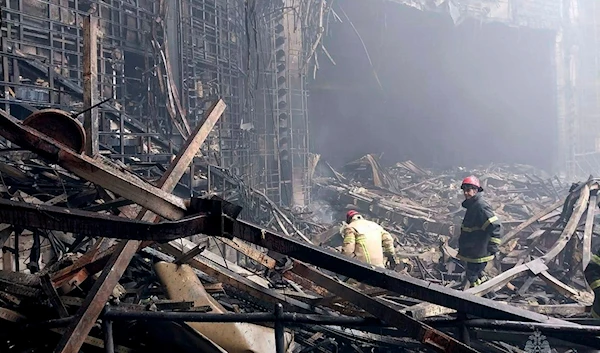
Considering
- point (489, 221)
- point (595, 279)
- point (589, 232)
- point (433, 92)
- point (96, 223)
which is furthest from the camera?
point (433, 92)

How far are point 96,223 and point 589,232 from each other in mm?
7300

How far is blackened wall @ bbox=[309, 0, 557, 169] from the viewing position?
26422 millimetres

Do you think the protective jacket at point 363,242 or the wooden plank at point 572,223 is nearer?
the protective jacket at point 363,242

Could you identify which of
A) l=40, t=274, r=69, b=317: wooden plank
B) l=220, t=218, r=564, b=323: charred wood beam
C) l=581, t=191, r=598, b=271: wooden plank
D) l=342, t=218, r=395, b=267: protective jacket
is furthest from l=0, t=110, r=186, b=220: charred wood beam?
l=581, t=191, r=598, b=271: wooden plank

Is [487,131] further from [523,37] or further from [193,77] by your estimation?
[193,77]

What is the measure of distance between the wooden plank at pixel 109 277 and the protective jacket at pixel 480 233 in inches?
195

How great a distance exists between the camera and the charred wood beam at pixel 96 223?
5.92 feet

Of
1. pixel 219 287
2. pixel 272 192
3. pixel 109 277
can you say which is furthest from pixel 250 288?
pixel 272 192

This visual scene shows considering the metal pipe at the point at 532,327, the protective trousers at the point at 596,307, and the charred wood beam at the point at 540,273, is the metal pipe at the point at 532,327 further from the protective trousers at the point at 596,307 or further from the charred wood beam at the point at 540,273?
the protective trousers at the point at 596,307

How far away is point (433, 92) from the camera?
102ft

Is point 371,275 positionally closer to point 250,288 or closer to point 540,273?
point 250,288

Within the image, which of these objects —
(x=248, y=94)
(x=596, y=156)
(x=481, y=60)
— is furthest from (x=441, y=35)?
(x=248, y=94)

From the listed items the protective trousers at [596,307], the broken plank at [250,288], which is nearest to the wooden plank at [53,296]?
the broken plank at [250,288]

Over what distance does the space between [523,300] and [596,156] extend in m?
32.6
